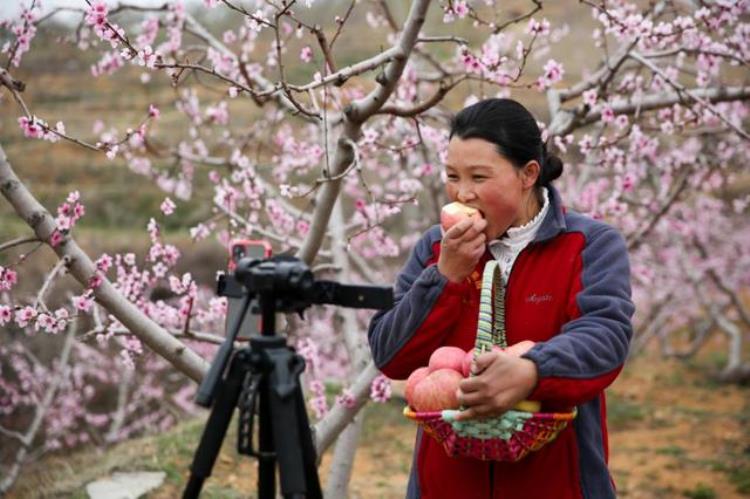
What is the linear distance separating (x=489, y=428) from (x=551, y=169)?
77 centimetres

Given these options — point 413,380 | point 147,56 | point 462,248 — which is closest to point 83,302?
point 147,56

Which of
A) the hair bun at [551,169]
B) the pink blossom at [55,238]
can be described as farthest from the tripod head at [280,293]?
the pink blossom at [55,238]

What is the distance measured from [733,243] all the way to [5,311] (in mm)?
10511

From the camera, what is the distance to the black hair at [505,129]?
6.97 feet

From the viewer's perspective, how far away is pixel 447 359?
2.05m

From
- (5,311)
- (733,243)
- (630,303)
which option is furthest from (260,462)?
(733,243)

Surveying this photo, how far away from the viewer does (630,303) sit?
204 cm

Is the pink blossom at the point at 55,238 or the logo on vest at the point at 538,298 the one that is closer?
the logo on vest at the point at 538,298

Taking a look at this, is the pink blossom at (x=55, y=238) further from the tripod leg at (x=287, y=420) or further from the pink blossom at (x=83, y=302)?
the tripod leg at (x=287, y=420)

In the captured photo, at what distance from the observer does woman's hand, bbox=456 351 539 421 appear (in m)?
1.84

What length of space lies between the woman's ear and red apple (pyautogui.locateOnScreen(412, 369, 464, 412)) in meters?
0.53

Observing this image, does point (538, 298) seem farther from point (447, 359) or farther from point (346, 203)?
point (346, 203)

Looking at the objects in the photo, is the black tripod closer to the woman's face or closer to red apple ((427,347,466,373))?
red apple ((427,347,466,373))

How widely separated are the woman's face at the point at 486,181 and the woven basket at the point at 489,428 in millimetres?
192
